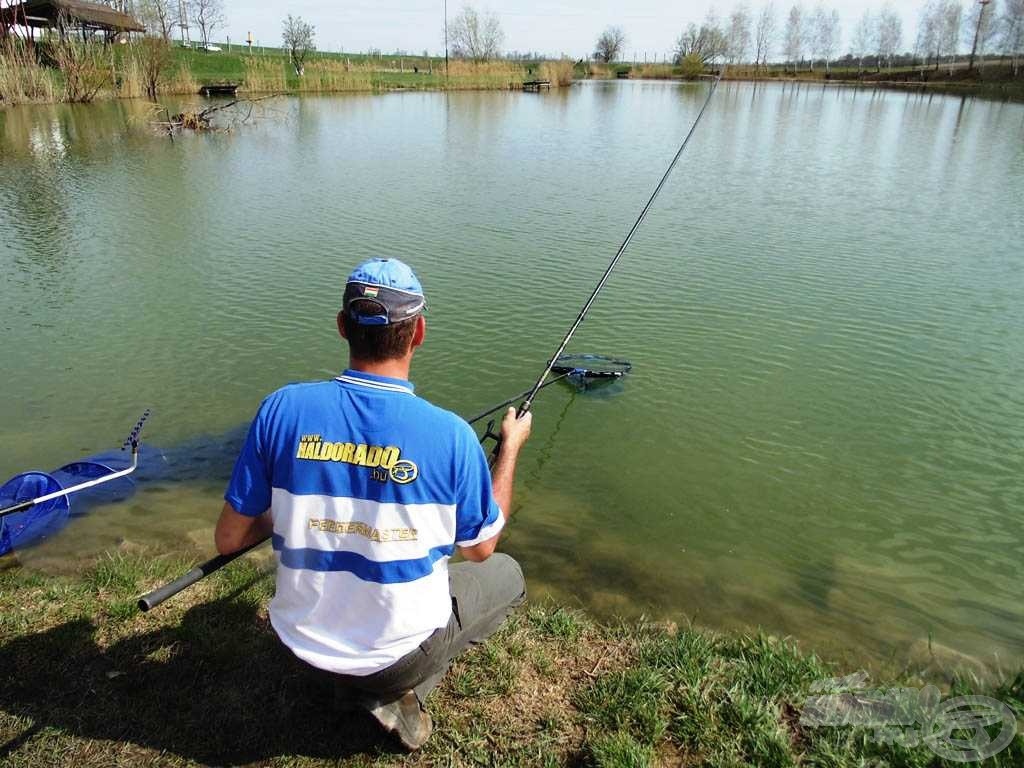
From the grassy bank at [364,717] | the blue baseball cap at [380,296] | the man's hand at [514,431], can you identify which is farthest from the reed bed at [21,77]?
the blue baseball cap at [380,296]

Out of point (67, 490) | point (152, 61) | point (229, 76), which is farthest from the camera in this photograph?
point (229, 76)

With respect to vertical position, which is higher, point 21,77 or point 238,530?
point 21,77

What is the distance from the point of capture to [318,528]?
2.13 metres

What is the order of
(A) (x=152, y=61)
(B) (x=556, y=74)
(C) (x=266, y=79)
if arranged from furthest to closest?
(B) (x=556, y=74), (C) (x=266, y=79), (A) (x=152, y=61)

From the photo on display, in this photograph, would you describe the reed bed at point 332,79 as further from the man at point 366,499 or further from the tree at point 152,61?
the man at point 366,499

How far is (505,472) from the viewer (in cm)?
263

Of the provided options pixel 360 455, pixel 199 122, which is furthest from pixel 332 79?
pixel 360 455

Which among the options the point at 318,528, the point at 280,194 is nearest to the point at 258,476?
the point at 318,528

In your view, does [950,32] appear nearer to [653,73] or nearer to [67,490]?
[653,73]

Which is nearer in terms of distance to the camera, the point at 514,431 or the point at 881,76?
the point at 514,431

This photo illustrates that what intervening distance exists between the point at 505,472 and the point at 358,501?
27.2 inches

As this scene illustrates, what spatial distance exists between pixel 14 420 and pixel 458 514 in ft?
20.4

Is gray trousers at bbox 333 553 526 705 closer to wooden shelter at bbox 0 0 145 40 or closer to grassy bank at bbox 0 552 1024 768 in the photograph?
grassy bank at bbox 0 552 1024 768

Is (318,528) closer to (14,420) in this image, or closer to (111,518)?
(111,518)
